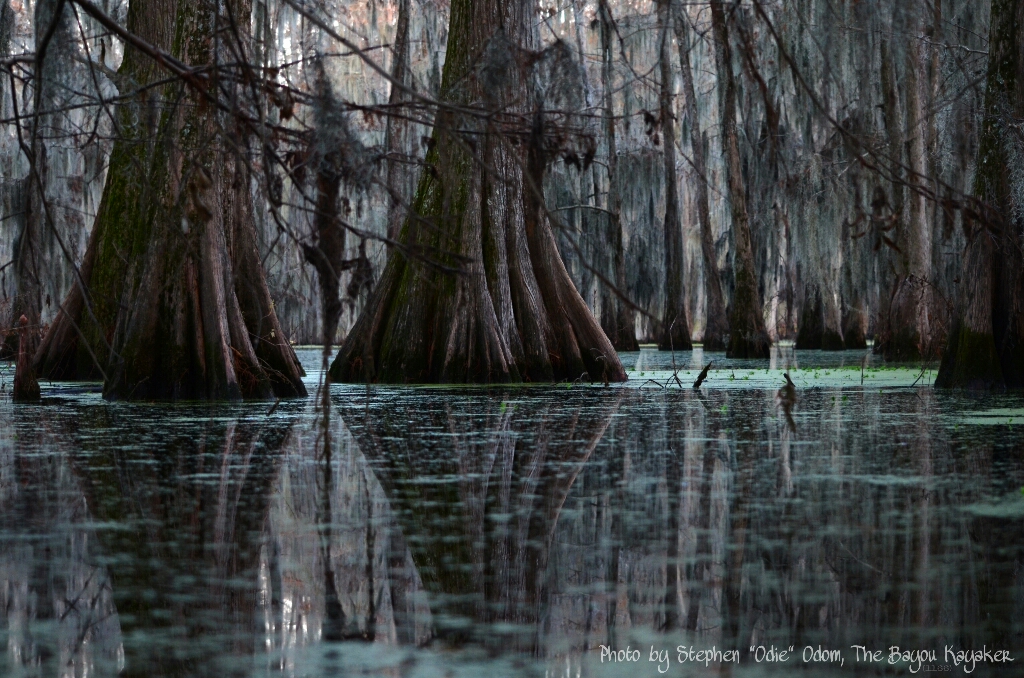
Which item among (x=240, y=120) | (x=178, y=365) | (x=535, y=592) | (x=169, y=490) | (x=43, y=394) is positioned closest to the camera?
(x=535, y=592)

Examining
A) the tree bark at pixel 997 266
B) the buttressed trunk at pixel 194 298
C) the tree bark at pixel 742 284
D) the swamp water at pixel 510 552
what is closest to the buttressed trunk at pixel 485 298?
the buttressed trunk at pixel 194 298

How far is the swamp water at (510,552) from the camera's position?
6.86ft

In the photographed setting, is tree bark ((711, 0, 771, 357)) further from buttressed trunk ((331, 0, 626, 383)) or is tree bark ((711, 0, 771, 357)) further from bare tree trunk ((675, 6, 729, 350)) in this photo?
buttressed trunk ((331, 0, 626, 383))

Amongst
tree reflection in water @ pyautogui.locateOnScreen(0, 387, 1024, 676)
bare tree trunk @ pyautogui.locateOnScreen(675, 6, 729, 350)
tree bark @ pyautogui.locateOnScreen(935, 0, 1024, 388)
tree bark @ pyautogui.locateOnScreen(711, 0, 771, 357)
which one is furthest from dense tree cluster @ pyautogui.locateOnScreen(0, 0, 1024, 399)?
bare tree trunk @ pyautogui.locateOnScreen(675, 6, 729, 350)

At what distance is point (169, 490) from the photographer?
4008mm

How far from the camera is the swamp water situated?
2092 mm

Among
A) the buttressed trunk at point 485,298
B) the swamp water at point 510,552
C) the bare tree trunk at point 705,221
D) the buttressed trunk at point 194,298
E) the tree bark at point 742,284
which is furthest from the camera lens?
the bare tree trunk at point 705,221

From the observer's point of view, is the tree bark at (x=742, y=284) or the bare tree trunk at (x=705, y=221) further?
the bare tree trunk at (x=705, y=221)

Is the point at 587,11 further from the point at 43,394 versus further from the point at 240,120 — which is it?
the point at 240,120

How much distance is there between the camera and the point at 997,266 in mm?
8469

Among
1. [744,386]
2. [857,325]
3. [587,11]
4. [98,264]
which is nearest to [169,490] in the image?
[744,386]

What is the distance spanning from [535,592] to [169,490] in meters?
1.91

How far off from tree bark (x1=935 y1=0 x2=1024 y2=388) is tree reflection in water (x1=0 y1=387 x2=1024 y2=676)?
3.05m

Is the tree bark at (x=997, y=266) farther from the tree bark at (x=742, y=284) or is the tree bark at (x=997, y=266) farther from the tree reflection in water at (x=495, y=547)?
the tree bark at (x=742, y=284)
